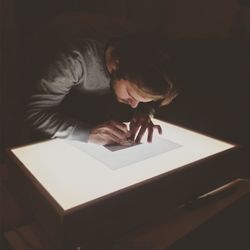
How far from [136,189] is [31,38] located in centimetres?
62

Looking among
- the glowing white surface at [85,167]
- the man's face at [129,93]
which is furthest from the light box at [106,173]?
the man's face at [129,93]

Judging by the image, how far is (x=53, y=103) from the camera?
1090mm

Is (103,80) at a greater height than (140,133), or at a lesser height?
greater

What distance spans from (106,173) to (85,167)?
0.06m

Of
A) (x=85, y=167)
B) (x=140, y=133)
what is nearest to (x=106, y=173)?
(x=85, y=167)

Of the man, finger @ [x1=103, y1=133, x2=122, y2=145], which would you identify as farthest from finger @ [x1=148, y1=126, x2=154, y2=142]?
finger @ [x1=103, y1=133, x2=122, y2=145]

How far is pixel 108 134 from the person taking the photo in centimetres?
106

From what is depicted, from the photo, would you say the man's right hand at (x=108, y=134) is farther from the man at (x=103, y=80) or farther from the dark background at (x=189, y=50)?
the dark background at (x=189, y=50)

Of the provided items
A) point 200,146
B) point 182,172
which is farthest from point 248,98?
point 182,172

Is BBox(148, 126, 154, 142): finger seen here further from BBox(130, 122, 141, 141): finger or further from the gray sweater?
the gray sweater

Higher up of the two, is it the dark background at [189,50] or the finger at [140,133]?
the dark background at [189,50]

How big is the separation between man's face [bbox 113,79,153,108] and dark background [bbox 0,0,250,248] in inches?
8.1

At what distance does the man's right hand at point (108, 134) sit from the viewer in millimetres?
1061

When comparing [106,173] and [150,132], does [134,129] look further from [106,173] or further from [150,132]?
[106,173]
